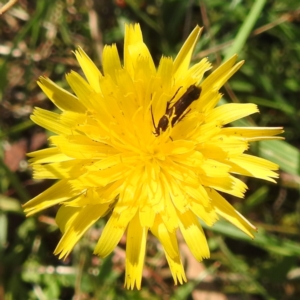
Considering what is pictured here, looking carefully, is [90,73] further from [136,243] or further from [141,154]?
[136,243]

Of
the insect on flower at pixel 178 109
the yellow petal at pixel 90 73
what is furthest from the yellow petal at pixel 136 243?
the yellow petal at pixel 90 73

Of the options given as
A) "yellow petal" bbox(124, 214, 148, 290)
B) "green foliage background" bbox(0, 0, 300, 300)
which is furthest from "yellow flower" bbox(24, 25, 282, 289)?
"green foliage background" bbox(0, 0, 300, 300)

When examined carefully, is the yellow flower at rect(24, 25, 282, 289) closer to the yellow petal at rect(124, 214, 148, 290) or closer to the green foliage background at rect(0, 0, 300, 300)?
the yellow petal at rect(124, 214, 148, 290)

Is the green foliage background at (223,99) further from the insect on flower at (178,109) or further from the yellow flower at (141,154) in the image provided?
the insect on flower at (178,109)

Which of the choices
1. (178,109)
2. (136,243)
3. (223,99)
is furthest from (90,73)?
(223,99)

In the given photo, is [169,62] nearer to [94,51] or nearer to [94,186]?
[94,186]

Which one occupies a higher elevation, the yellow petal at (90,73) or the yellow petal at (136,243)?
the yellow petal at (90,73)

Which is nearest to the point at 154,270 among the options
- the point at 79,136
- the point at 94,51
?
the point at 79,136
